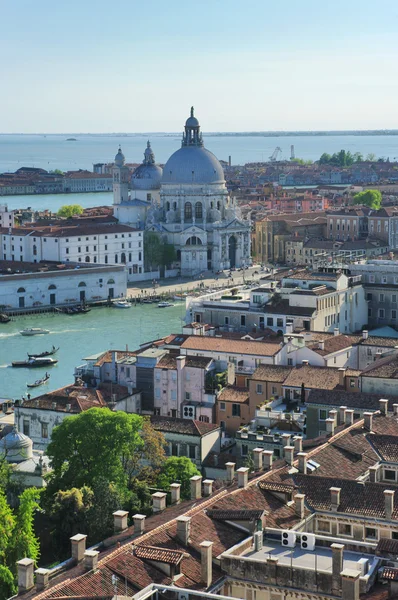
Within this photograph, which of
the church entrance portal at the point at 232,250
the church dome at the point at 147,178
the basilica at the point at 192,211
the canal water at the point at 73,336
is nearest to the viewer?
the canal water at the point at 73,336

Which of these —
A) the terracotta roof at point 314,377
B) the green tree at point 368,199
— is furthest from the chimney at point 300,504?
the green tree at point 368,199

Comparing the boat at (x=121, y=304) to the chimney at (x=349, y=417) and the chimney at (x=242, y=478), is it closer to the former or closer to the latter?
the chimney at (x=349, y=417)

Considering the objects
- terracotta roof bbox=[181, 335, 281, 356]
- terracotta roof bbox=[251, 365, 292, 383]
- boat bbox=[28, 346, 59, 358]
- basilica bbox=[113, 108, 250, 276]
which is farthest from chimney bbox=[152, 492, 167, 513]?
basilica bbox=[113, 108, 250, 276]

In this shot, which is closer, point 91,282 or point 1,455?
point 1,455

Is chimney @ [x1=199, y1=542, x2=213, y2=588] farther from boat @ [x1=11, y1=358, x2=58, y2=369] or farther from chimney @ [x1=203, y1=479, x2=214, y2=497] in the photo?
boat @ [x1=11, y1=358, x2=58, y2=369]

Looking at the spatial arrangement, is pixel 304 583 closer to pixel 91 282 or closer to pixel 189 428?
pixel 189 428

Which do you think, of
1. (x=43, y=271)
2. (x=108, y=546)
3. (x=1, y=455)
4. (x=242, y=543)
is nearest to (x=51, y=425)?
(x=1, y=455)

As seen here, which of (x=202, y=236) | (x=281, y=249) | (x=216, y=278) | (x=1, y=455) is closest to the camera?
(x=1, y=455)
